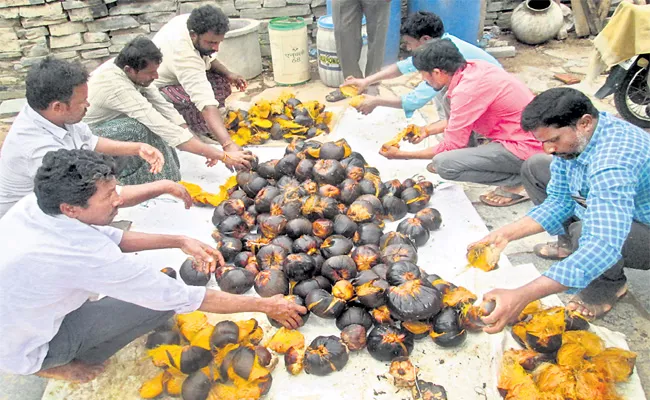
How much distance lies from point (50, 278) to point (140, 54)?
6.27 ft

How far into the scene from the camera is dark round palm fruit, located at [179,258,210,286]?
2711 millimetres

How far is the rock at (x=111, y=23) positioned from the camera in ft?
20.7

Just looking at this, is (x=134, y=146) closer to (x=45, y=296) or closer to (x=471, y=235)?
(x=45, y=296)

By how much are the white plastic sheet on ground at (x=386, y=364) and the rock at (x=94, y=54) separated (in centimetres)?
385

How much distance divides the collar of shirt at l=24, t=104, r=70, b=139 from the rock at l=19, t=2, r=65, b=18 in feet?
13.9

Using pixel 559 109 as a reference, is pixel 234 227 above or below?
below

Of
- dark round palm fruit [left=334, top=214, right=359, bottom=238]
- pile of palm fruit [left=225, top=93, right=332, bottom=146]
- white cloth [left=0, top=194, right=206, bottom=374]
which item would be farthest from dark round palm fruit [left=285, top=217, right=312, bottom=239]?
pile of palm fruit [left=225, top=93, right=332, bottom=146]

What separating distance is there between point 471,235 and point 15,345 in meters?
2.45

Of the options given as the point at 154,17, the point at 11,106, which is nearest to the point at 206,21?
the point at 154,17

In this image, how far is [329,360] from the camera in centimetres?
220

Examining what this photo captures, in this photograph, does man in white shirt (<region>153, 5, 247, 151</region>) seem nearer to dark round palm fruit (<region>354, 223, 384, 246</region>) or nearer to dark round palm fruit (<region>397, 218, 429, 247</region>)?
dark round palm fruit (<region>354, 223, 384, 246</region>)

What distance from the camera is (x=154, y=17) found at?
21.1ft

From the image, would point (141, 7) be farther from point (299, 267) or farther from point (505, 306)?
point (505, 306)

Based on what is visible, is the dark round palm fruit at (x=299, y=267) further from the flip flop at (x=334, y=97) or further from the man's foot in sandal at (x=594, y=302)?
the flip flop at (x=334, y=97)
